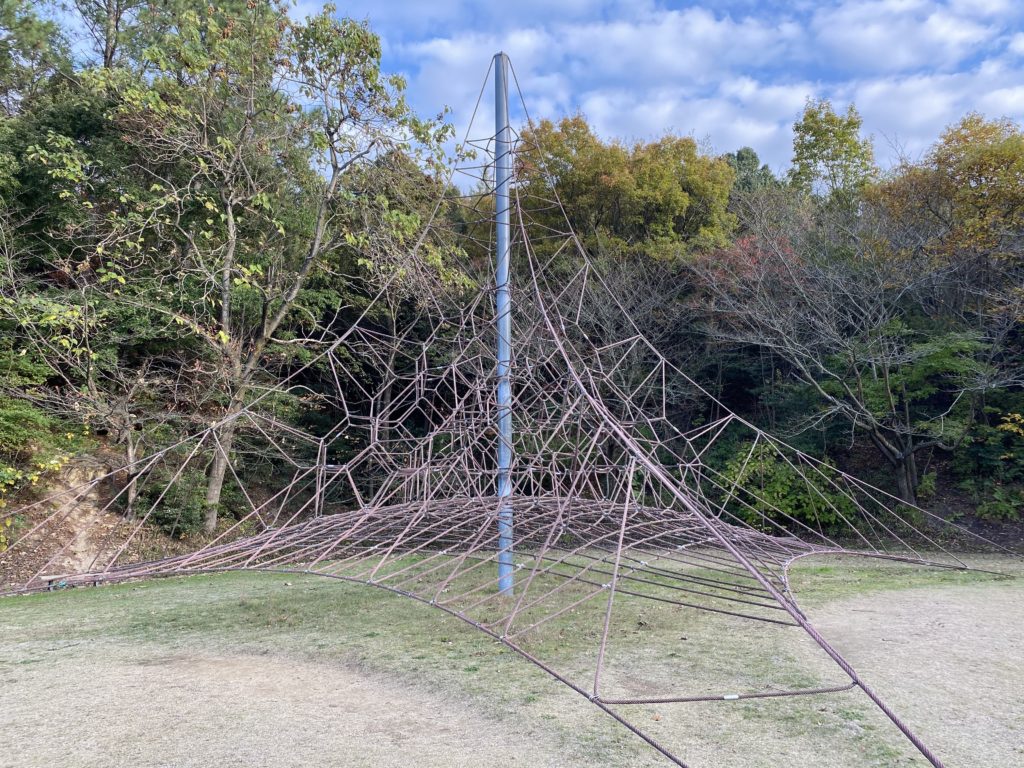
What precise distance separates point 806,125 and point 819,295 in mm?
6405

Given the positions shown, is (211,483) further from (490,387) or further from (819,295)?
(819,295)

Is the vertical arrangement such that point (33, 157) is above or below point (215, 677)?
above

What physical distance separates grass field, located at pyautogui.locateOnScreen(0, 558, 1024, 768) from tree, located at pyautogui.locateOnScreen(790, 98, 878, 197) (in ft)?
29.5

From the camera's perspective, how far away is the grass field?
285cm

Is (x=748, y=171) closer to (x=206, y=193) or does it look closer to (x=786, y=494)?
(x=786, y=494)

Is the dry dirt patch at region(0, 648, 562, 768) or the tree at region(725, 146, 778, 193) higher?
the tree at region(725, 146, 778, 193)

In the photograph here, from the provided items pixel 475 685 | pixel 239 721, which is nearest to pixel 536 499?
pixel 475 685

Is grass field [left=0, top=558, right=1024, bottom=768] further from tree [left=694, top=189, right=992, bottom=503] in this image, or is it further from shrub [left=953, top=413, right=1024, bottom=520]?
tree [left=694, top=189, right=992, bottom=503]

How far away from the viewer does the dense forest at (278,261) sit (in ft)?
26.3

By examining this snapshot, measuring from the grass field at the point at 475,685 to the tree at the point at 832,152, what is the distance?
8.98 meters

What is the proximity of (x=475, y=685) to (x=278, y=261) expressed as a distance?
23.2 feet

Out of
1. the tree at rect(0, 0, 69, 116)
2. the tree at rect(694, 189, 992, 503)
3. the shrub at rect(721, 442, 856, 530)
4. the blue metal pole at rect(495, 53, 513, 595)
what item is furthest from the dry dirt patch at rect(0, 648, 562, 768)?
the tree at rect(0, 0, 69, 116)

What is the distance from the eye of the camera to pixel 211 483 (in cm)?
941

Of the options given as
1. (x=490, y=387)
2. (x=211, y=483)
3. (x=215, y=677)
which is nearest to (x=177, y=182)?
(x=211, y=483)
